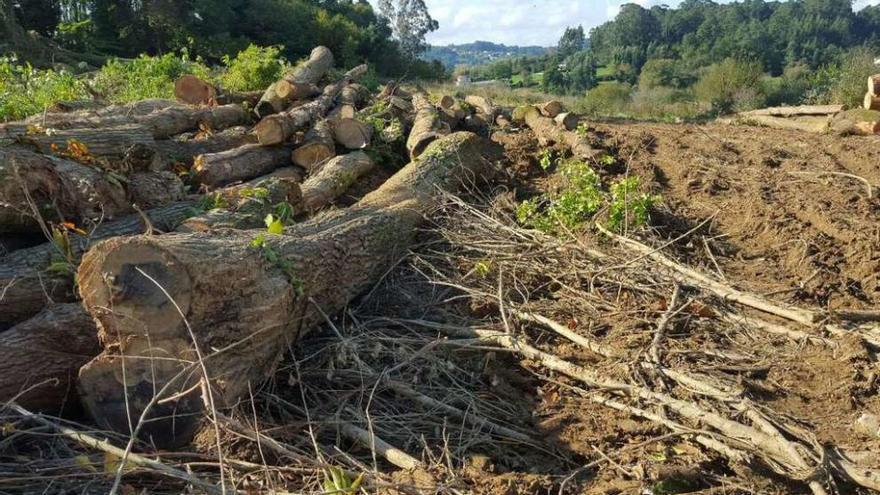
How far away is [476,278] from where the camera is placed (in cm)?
471

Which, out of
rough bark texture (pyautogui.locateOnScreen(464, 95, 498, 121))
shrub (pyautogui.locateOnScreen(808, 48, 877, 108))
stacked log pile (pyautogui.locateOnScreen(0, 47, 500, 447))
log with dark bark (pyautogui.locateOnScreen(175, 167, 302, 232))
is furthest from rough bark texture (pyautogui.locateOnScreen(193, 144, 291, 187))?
shrub (pyautogui.locateOnScreen(808, 48, 877, 108))

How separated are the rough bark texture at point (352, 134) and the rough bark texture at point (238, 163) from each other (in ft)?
1.81

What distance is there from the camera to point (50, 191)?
418cm

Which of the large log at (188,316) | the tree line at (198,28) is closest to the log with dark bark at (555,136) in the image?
the large log at (188,316)

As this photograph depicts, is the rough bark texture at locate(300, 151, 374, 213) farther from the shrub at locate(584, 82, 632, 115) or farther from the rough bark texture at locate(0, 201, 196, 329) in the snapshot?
the shrub at locate(584, 82, 632, 115)

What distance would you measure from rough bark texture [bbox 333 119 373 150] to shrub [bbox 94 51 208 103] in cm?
267

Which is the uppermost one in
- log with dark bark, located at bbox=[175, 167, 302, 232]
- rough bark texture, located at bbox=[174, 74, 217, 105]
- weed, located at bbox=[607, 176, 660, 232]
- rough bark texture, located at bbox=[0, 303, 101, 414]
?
rough bark texture, located at bbox=[174, 74, 217, 105]

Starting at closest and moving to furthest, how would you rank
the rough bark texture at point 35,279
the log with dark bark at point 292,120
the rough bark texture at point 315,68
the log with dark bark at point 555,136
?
1. the rough bark texture at point 35,279
2. the log with dark bark at point 292,120
3. the log with dark bark at point 555,136
4. the rough bark texture at point 315,68

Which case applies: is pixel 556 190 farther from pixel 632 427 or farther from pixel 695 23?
pixel 695 23

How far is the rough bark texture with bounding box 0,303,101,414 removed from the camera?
3.06m

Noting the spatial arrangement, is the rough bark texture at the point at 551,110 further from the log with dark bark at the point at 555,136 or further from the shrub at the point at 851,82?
the shrub at the point at 851,82

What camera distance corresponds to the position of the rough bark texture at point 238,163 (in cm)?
581

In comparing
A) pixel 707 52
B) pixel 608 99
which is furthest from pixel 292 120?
pixel 707 52

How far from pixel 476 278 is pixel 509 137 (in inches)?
148
